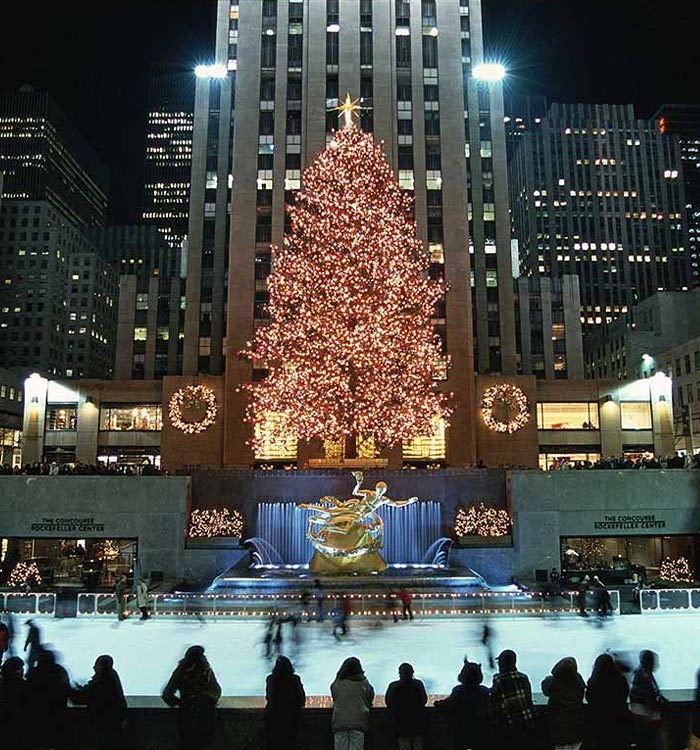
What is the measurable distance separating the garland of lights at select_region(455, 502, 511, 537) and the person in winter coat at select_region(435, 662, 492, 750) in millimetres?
A: 21934

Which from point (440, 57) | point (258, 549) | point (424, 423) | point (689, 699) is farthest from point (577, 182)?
point (689, 699)

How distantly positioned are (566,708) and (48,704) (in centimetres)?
587

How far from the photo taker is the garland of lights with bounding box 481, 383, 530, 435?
48.8m

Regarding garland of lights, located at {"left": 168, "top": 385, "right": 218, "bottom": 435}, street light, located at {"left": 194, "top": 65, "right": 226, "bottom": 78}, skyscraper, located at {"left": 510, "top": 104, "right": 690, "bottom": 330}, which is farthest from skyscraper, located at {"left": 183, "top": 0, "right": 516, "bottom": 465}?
skyscraper, located at {"left": 510, "top": 104, "right": 690, "bottom": 330}

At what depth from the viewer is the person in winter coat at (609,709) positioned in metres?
7.95

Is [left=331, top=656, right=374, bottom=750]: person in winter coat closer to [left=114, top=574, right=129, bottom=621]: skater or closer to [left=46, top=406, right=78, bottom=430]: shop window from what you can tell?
[left=114, top=574, right=129, bottom=621]: skater

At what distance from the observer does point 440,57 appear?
52656 mm

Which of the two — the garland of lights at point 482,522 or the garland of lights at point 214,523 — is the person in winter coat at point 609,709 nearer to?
the garland of lights at point 482,522

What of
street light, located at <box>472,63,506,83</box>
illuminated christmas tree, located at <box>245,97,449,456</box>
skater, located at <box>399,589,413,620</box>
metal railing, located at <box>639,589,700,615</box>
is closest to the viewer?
skater, located at <box>399,589,413,620</box>

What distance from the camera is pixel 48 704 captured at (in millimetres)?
8141

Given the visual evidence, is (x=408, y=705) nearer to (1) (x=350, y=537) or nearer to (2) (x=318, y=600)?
(2) (x=318, y=600)

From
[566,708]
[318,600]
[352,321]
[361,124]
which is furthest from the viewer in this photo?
[361,124]

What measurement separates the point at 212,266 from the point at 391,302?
29.7 m

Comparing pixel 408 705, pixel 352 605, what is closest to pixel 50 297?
pixel 352 605
